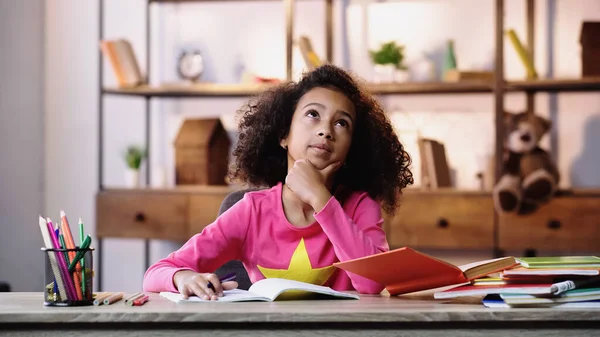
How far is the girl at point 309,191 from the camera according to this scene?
1.47m

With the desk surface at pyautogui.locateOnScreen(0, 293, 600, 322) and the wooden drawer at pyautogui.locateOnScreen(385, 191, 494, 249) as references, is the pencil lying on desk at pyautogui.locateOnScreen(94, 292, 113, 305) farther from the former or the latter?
the wooden drawer at pyautogui.locateOnScreen(385, 191, 494, 249)

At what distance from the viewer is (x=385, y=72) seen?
11.9ft

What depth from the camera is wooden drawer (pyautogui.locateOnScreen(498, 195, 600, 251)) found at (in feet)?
10.8

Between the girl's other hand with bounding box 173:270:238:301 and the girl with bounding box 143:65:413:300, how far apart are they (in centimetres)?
6

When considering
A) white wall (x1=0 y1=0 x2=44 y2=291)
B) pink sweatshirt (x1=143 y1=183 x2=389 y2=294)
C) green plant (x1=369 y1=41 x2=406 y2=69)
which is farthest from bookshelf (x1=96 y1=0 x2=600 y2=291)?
pink sweatshirt (x1=143 y1=183 x2=389 y2=294)

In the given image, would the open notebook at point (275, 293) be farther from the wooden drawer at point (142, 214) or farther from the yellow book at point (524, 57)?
the yellow book at point (524, 57)

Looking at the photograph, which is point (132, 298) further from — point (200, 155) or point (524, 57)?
point (524, 57)

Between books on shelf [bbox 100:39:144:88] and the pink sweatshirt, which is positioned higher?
books on shelf [bbox 100:39:144:88]

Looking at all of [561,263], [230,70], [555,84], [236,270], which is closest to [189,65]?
[230,70]

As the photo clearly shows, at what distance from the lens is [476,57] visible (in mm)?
3795

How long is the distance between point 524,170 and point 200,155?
1366mm

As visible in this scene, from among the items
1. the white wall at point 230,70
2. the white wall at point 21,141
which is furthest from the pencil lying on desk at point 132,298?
the white wall at point 21,141

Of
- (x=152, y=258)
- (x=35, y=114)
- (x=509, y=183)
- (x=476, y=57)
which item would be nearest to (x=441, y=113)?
(x=476, y=57)

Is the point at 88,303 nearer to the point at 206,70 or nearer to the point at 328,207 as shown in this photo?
the point at 328,207
